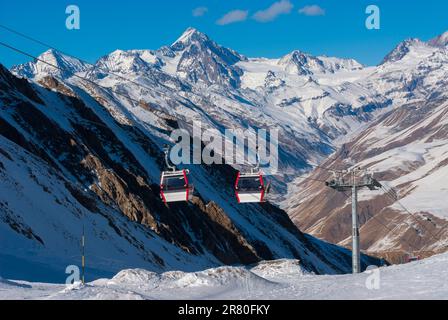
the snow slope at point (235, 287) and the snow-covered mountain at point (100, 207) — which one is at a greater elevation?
the snow-covered mountain at point (100, 207)

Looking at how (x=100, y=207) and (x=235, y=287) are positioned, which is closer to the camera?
(x=235, y=287)

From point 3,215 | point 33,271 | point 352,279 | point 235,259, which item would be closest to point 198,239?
point 235,259

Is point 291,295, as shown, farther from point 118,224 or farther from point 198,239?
point 198,239

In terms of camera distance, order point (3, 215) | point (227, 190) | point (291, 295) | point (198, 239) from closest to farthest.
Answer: point (291, 295), point (3, 215), point (198, 239), point (227, 190)

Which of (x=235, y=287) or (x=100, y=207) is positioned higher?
(x=100, y=207)

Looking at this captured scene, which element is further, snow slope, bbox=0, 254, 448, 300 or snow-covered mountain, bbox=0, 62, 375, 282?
snow-covered mountain, bbox=0, 62, 375, 282

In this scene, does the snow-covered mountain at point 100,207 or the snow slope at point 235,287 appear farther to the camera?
the snow-covered mountain at point 100,207

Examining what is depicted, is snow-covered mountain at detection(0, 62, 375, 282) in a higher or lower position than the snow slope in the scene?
higher
